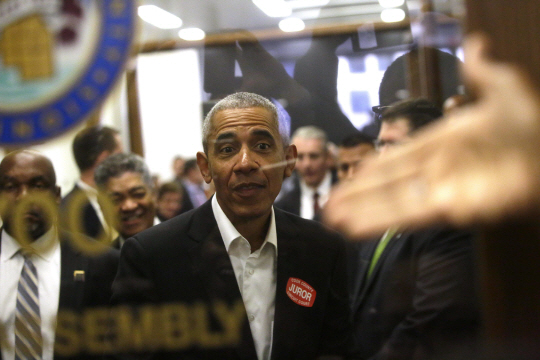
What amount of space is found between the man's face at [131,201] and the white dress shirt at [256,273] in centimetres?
18

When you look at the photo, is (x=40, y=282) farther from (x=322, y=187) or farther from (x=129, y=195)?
(x=322, y=187)

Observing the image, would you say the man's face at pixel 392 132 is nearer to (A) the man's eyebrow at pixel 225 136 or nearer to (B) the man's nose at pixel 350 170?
(B) the man's nose at pixel 350 170

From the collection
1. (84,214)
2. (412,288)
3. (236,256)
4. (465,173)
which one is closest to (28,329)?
(84,214)

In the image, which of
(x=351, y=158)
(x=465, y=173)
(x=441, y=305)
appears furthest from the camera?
(x=351, y=158)

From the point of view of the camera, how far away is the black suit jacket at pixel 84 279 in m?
1.16

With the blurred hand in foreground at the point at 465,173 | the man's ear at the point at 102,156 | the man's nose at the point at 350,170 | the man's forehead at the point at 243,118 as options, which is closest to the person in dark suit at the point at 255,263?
the man's forehead at the point at 243,118

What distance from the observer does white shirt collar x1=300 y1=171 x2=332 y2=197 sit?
1.03 meters

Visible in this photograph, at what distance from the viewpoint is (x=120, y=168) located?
1171mm

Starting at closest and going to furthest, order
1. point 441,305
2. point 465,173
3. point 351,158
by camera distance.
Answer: point 465,173 < point 441,305 < point 351,158

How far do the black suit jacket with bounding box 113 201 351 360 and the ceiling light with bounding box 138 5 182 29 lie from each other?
1.28 feet

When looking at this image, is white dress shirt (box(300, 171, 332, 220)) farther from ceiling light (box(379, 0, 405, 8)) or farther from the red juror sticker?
ceiling light (box(379, 0, 405, 8))

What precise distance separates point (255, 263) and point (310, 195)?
6.8 inches

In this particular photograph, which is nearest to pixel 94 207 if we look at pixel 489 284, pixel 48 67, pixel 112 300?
pixel 112 300

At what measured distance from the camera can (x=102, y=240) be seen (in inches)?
46.2
